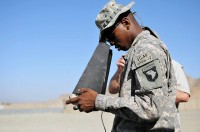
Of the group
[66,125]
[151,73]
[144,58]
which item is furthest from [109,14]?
[66,125]

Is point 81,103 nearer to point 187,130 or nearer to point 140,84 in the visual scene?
point 140,84

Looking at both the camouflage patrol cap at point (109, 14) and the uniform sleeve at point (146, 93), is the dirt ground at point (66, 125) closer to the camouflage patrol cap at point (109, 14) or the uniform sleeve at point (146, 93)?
the camouflage patrol cap at point (109, 14)

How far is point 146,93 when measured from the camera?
7.11 ft

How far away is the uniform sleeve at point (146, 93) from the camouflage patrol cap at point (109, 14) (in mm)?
444

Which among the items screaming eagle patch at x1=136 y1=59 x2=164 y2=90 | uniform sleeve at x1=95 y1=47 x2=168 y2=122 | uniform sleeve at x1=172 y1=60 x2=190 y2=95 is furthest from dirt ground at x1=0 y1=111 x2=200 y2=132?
screaming eagle patch at x1=136 y1=59 x2=164 y2=90

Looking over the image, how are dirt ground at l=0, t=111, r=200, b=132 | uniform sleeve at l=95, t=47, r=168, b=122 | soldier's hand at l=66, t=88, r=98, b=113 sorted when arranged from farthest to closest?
dirt ground at l=0, t=111, r=200, b=132, soldier's hand at l=66, t=88, r=98, b=113, uniform sleeve at l=95, t=47, r=168, b=122

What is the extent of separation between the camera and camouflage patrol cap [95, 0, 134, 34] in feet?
8.42

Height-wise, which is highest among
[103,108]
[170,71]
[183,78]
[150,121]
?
[183,78]

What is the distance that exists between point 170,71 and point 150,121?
0.43 m

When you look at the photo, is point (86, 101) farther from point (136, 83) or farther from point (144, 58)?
point (144, 58)

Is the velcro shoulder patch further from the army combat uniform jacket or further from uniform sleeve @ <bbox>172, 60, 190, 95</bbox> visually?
uniform sleeve @ <bbox>172, 60, 190, 95</bbox>

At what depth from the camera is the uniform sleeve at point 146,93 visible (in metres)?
2.14

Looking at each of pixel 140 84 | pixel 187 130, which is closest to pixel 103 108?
pixel 140 84

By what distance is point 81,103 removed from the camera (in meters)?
2.38
